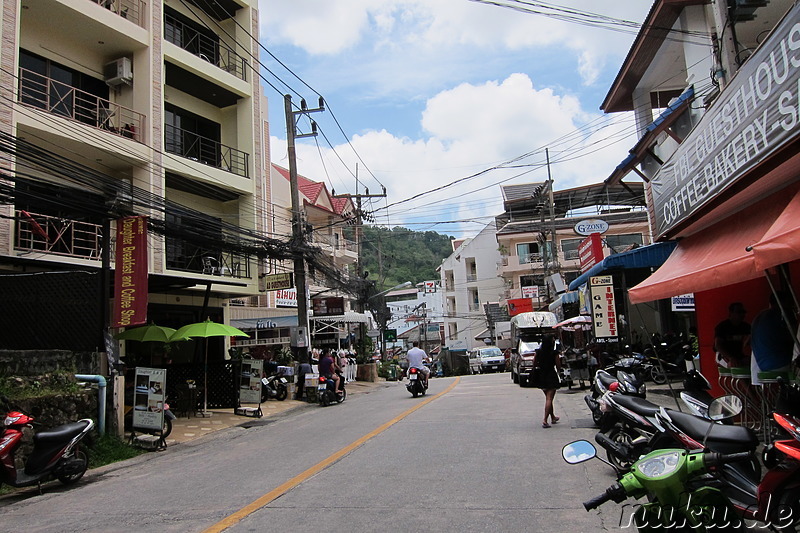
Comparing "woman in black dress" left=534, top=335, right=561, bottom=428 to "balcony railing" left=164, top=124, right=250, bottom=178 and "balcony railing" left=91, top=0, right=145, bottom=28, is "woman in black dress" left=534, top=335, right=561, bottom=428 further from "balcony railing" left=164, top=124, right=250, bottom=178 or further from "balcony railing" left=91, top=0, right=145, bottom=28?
"balcony railing" left=91, top=0, right=145, bottom=28

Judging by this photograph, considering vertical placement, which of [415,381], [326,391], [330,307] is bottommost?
[326,391]

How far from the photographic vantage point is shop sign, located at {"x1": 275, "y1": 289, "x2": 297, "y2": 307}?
100 feet

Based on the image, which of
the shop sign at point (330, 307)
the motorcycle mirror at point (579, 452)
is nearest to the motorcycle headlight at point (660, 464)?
the motorcycle mirror at point (579, 452)

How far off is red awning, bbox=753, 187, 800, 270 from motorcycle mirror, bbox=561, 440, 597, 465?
2.19m

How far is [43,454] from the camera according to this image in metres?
8.30

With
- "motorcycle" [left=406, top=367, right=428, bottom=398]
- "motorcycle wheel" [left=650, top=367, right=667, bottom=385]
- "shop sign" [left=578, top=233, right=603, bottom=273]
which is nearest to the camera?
"motorcycle wheel" [left=650, top=367, right=667, bottom=385]

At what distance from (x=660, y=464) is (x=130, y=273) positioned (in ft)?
37.0

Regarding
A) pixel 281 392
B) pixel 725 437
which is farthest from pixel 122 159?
pixel 725 437

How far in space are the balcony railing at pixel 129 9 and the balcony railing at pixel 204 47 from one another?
1.77 metres

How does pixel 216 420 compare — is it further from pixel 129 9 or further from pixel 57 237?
pixel 129 9

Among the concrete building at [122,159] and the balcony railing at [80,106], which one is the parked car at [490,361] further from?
the balcony railing at [80,106]

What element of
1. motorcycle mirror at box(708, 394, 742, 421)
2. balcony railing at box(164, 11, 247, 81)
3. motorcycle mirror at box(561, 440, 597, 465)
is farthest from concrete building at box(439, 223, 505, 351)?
motorcycle mirror at box(561, 440, 597, 465)

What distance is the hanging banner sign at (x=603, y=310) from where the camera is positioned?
15.3 m

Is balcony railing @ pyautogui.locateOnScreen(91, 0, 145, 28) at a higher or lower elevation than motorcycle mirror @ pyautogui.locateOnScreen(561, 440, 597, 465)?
higher
